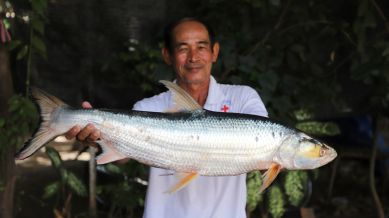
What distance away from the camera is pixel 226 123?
2.65 metres

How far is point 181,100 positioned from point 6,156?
2.17 metres

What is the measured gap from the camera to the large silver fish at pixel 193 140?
103 inches

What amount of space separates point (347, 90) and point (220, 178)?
3.10 metres

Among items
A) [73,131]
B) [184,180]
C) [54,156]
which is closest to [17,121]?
[54,156]

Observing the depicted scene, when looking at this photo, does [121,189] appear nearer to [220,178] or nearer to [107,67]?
[107,67]

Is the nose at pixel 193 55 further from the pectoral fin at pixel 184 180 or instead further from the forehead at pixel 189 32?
the pectoral fin at pixel 184 180

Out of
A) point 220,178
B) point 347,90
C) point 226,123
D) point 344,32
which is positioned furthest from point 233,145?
point 347,90

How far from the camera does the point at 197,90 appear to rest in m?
3.04

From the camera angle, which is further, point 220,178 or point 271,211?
point 271,211

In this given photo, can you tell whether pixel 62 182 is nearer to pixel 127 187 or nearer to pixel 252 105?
pixel 127 187

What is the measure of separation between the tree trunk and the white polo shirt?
159cm

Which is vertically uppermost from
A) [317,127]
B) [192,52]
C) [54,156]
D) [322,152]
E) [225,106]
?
[192,52]

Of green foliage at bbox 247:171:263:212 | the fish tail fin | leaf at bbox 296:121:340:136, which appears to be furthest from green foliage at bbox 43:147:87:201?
leaf at bbox 296:121:340:136

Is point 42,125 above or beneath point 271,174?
above
